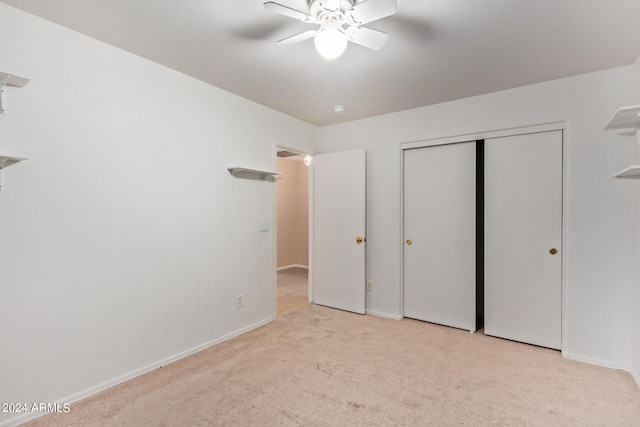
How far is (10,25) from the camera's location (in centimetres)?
181

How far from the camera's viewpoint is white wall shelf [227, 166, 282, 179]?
305cm

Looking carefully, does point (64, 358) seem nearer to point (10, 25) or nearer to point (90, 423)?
point (90, 423)

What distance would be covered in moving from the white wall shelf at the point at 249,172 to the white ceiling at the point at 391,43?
0.77 metres

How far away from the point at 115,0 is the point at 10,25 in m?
0.66

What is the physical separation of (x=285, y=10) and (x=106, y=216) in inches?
71.6

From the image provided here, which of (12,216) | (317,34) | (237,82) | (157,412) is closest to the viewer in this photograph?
(317,34)

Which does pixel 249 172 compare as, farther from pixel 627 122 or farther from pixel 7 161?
pixel 627 122

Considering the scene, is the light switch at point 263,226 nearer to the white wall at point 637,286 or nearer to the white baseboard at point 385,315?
the white baseboard at point 385,315

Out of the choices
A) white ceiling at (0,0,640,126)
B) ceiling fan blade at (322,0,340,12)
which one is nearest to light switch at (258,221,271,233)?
white ceiling at (0,0,640,126)

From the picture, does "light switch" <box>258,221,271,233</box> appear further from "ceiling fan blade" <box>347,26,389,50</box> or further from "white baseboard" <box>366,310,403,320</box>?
"ceiling fan blade" <box>347,26,389,50</box>

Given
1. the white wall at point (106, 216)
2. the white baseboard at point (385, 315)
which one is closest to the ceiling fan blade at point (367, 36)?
the white wall at point (106, 216)

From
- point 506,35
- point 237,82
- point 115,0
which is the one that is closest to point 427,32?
point 506,35

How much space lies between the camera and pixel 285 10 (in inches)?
61.4

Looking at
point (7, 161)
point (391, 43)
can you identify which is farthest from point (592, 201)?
point (7, 161)
